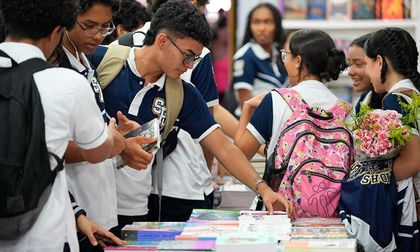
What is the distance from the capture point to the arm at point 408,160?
3.28 m

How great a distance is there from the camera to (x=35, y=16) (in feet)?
7.88

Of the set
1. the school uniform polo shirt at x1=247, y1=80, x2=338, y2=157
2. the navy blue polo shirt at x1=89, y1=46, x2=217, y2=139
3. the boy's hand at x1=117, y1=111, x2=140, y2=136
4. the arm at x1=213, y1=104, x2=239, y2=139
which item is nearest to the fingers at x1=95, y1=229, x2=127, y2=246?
the boy's hand at x1=117, y1=111, x2=140, y2=136

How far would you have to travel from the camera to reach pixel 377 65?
3.55 meters

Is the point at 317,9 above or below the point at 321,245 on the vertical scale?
above

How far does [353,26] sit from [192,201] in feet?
13.7

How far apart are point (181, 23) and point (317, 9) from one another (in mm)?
4511

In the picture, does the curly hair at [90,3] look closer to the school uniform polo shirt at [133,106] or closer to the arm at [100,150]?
the school uniform polo shirt at [133,106]

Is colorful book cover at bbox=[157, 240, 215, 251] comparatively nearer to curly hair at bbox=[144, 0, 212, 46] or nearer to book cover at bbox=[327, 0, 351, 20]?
curly hair at bbox=[144, 0, 212, 46]

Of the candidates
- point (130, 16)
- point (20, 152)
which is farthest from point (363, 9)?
point (20, 152)

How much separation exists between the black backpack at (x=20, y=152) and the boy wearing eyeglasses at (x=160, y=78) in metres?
0.90

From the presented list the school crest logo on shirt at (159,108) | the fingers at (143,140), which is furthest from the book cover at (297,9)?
the fingers at (143,140)

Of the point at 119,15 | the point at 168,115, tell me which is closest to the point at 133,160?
the point at 168,115

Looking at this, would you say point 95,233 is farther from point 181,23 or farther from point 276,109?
point 276,109

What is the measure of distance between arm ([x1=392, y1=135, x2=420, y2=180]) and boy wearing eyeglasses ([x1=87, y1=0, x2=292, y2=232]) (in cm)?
48
